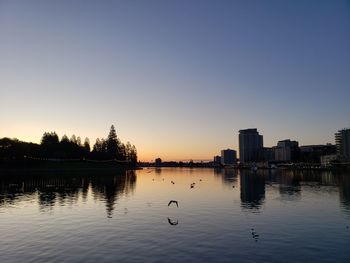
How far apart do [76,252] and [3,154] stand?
185 meters

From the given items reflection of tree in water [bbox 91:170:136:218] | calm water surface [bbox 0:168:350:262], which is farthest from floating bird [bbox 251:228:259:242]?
reflection of tree in water [bbox 91:170:136:218]

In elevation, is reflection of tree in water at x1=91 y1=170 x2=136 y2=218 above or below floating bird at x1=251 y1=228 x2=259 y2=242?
above

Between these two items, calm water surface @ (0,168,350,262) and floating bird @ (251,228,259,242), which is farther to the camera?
floating bird @ (251,228,259,242)

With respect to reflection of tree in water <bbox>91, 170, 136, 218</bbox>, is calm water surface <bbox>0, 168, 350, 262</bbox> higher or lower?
lower

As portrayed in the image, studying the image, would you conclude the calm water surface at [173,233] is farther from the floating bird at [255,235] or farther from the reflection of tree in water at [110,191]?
the reflection of tree in water at [110,191]

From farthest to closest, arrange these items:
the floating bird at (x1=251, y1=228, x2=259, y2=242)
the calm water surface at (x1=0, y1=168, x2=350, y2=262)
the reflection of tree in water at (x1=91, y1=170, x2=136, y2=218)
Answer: the reflection of tree in water at (x1=91, y1=170, x2=136, y2=218)
the floating bird at (x1=251, y1=228, x2=259, y2=242)
the calm water surface at (x1=0, y1=168, x2=350, y2=262)

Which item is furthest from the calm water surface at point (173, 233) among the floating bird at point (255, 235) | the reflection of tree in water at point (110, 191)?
the reflection of tree in water at point (110, 191)

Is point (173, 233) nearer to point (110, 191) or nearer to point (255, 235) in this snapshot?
point (255, 235)

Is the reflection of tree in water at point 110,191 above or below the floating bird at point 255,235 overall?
above

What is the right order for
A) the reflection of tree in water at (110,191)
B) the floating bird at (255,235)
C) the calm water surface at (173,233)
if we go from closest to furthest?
the calm water surface at (173,233) → the floating bird at (255,235) → the reflection of tree in water at (110,191)

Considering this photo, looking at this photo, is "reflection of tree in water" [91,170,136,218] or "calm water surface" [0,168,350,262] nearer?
"calm water surface" [0,168,350,262]

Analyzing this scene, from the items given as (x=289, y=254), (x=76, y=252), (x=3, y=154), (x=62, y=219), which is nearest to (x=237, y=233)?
(x=289, y=254)

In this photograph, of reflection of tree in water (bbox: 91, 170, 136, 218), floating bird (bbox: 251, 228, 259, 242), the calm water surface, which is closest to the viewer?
the calm water surface

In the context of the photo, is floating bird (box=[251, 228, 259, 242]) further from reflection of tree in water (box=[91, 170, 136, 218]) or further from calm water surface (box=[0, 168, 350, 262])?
reflection of tree in water (box=[91, 170, 136, 218])
